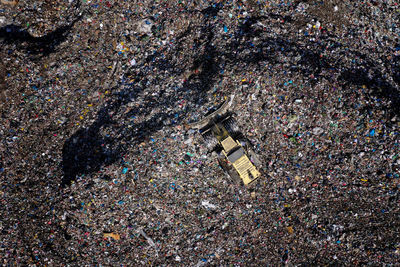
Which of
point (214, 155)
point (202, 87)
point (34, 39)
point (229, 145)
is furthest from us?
point (34, 39)

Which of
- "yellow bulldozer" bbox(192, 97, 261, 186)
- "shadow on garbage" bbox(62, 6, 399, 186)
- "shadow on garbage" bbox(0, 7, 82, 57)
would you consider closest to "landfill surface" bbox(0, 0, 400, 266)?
"shadow on garbage" bbox(62, 6, 399, 186)

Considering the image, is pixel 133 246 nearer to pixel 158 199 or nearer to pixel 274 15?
pixel 158 199

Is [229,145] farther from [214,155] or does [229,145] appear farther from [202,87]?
[202,87]

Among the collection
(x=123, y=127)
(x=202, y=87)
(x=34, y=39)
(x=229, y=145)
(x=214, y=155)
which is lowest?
(x=214, y=155)

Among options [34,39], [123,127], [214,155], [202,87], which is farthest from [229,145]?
[34,39]

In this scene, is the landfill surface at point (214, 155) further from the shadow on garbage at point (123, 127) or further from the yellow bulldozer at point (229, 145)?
the yellow bulldozer at point (229, 145)

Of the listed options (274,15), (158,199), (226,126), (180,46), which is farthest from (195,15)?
(158,199)

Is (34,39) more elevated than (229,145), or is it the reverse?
(34,39)

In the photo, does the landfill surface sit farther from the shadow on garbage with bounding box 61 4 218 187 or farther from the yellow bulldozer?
the yellow bulldozer

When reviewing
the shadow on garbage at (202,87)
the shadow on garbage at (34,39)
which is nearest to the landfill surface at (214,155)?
the shadow on garbage at (202,87)
